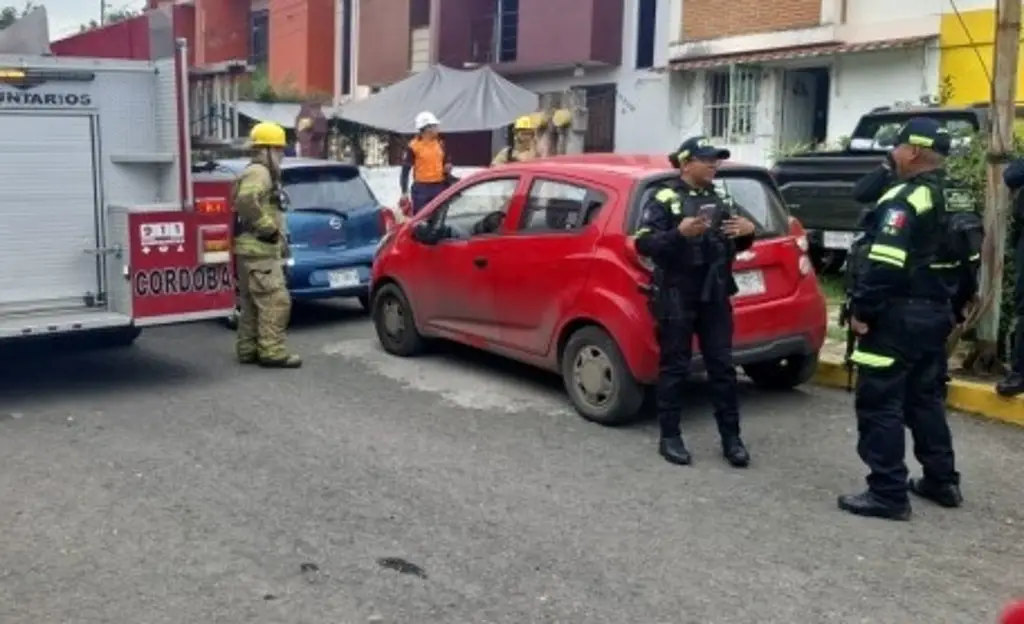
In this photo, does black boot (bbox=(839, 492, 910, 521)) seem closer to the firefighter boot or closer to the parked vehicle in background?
the firefighter boot

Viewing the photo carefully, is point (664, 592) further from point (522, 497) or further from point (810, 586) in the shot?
point (522, 497)

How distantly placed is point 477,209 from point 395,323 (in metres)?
1.33

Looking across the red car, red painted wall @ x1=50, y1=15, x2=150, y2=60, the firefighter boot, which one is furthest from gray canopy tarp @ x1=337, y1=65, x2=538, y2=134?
the red car

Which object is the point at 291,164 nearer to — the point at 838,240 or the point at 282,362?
the point at 282,362

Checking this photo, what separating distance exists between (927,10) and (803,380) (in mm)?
10575

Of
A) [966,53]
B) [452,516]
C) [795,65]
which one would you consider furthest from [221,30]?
[452,516]

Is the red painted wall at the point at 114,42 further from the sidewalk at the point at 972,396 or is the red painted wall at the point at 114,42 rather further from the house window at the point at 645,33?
the house window at the point at 645,33

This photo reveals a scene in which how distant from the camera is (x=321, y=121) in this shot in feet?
77.3

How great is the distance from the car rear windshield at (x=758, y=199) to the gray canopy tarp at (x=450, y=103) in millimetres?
13668

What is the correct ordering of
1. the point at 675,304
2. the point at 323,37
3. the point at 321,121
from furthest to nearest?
1. the point at 323,37
2. the point at 321,121
3. the point at 675,304

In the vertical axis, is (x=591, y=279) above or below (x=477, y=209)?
below

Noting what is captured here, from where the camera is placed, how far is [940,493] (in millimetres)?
5508

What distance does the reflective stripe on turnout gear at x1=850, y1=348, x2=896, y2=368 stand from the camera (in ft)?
17.1

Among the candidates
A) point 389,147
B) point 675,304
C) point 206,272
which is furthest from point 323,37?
point 675,304
